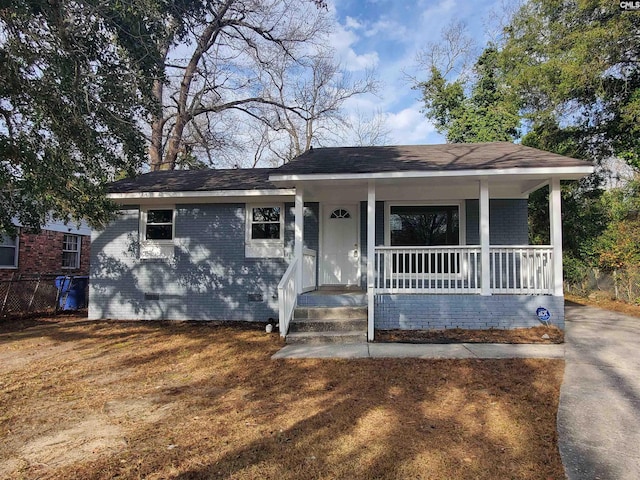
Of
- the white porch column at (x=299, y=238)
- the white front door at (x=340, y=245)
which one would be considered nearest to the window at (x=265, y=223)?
the white front door at (x=340, y=245)

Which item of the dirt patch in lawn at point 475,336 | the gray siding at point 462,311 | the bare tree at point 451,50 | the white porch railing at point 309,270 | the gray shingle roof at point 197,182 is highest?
the bare tree at point 451,50

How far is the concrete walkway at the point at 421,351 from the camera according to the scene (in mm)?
5938

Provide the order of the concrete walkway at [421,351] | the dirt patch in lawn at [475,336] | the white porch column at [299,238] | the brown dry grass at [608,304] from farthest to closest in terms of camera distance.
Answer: the brown dry grass at [608,304], the white porch column at [299,238], the dirt patch in lawn at [475,336], the concrete walkway at [421,351]

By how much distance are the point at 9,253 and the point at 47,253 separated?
1263 mm

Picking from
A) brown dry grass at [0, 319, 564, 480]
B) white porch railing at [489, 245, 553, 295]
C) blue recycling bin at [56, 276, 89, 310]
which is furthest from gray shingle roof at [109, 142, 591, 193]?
blue recycling bin at [56, 276, 89, 310]

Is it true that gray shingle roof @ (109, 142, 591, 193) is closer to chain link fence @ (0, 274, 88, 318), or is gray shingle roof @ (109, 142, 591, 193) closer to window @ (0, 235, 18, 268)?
chain link fence @ (0, 274, 88, 318)

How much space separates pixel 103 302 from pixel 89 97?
557cm

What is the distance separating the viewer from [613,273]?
41.3 ft

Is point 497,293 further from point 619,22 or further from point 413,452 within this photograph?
point 619,22

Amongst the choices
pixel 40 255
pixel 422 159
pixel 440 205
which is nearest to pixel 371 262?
pixel 422 159

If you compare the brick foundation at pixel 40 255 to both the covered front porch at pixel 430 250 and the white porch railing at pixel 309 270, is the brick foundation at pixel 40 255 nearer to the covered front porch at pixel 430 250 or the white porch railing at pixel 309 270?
the white porch railing at pixel 309 270

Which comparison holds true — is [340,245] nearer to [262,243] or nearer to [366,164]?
[262,243]

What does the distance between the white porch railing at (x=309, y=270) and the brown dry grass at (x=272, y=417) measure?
229 centimetres

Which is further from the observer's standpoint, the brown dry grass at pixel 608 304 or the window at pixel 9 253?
the window at pixel 9 253
